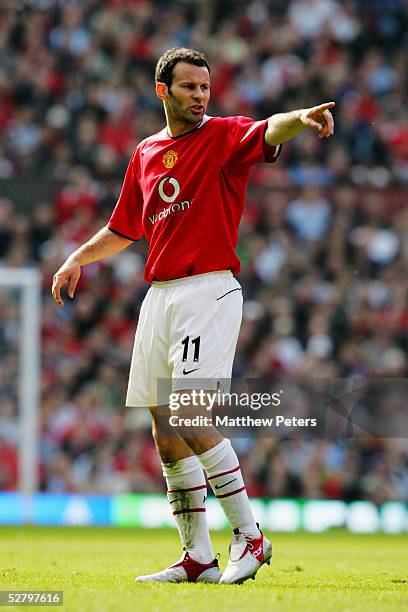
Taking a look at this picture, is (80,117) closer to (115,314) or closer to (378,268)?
(115,314)

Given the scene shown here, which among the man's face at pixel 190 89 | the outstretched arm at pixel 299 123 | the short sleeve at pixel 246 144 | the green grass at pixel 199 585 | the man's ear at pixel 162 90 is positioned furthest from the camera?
the man's ear at pixel 162 90

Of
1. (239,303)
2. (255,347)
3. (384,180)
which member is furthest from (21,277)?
(239,303)

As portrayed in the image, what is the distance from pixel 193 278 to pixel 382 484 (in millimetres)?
8678

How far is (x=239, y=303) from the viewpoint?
19.9 feet

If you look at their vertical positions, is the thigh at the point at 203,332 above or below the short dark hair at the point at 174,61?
below

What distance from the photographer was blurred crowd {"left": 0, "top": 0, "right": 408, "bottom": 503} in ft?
46.7

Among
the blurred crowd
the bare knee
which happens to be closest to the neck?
the bare knee

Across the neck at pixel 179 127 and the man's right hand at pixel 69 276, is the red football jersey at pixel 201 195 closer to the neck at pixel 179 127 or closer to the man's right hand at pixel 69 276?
the neck at pixel 179 127

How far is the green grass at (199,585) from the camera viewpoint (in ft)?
16.3

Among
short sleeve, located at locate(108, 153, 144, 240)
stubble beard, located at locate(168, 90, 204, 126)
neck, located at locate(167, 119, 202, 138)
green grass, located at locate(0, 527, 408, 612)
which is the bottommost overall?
green grass, located at locate(0, 527, 408, 612)

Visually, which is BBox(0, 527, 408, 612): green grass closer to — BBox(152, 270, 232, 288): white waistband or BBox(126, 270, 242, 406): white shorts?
BBox(126, 270, 242, 406): white shorts

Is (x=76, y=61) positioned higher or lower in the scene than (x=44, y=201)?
higher

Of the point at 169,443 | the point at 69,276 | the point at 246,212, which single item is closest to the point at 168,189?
the point at 69,276

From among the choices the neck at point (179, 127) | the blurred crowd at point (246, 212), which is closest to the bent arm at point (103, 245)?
the neck at point (179, 127)
